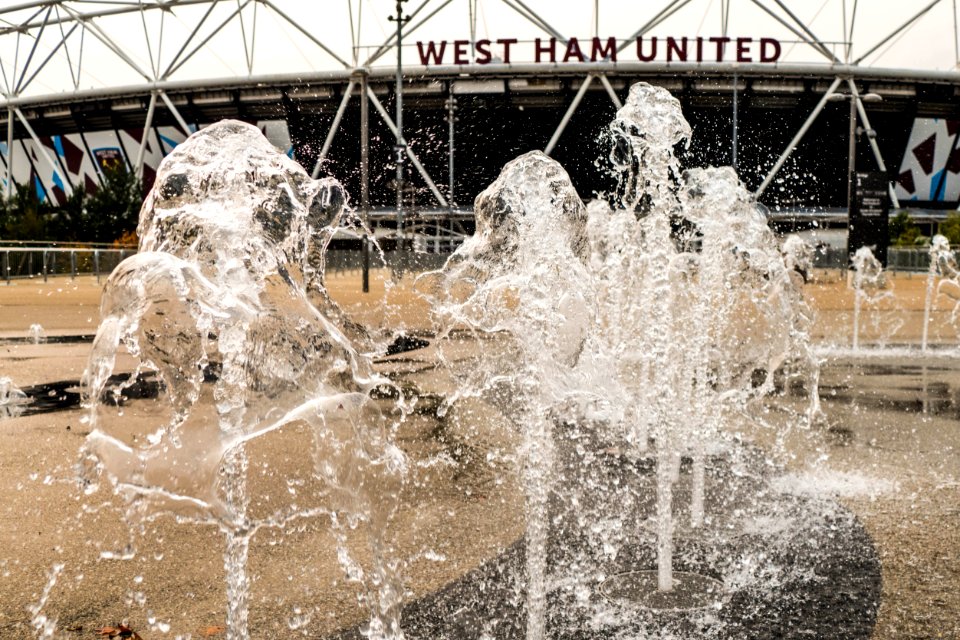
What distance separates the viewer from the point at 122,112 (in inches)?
1706

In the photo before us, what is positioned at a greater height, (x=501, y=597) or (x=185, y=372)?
(x=185, y=372)

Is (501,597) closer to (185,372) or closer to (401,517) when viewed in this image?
(401,517)

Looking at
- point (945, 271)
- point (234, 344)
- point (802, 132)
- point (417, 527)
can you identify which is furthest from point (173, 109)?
point (234, 344)

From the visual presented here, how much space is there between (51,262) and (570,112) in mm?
21300

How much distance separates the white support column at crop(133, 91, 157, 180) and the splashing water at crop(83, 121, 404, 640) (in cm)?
4039

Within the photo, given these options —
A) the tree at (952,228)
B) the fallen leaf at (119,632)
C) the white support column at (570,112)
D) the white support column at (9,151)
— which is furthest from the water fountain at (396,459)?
the white support column at (9,151)

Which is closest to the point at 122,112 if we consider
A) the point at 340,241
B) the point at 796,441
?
the point at 340,241

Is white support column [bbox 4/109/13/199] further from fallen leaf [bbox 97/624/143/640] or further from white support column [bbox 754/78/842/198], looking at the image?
fallen leaf [bbox 97/624/143/640]

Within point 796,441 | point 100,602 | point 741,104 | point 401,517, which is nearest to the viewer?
point 100,602

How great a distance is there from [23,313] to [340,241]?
26883 millimetres

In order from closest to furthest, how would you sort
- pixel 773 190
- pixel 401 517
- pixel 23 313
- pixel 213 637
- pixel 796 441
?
pixel 213 637 < pixel 401 517 < pixel 796 441 < pixel 23 313 < pixel 773 190

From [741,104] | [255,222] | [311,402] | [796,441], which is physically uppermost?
[741,104]

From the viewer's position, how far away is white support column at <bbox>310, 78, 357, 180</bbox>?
38000 millimetres

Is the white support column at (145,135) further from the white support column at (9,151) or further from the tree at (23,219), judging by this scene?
the white support column at (9,151)
